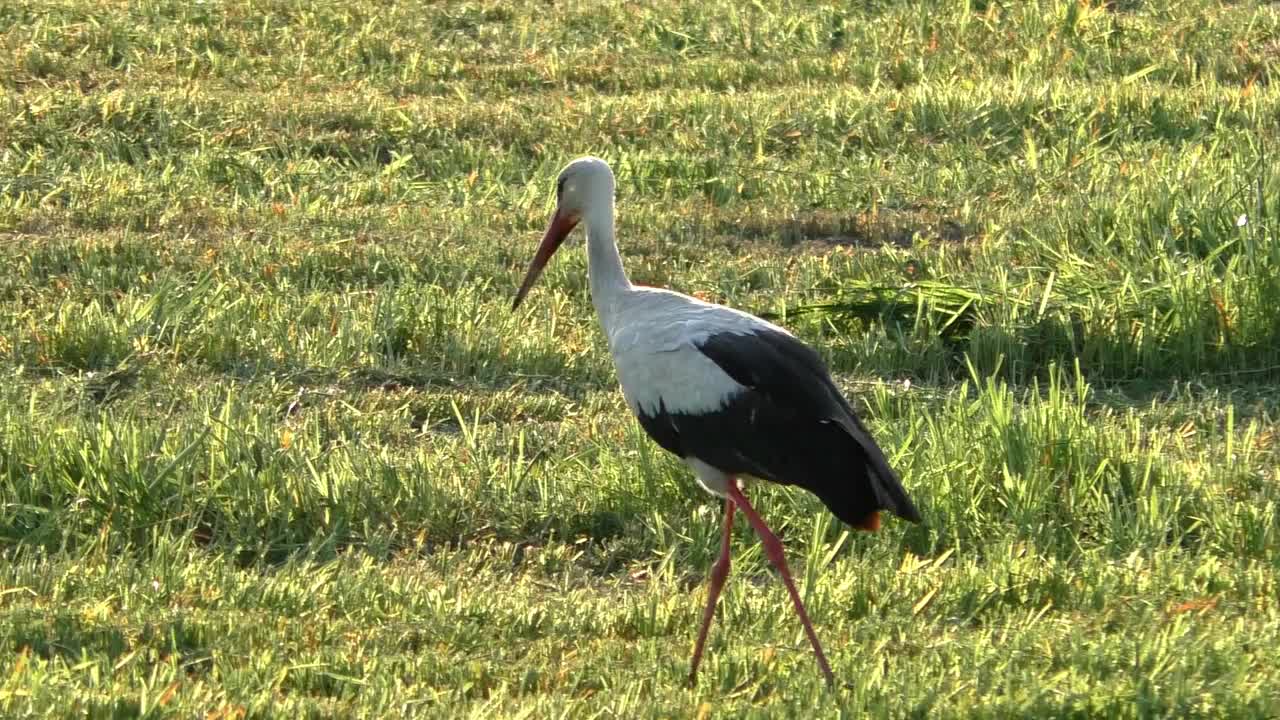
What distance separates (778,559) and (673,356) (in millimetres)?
624

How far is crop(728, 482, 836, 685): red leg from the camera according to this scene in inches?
175

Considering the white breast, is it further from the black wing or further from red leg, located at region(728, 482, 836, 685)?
red leg, located at region(728, 482, 836, 685)

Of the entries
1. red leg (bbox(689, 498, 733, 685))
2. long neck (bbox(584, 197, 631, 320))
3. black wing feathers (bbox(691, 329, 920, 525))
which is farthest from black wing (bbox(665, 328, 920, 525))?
long neck (bbox(584, 197, 631, 320))

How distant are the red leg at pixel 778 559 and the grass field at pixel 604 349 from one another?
0.05 meters

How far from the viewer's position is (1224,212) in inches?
290

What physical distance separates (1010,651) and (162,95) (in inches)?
279

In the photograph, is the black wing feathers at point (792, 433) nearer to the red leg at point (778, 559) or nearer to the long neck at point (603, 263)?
the red leg at point (778, 559)

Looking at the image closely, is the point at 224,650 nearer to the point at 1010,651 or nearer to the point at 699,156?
the point at 1010,651

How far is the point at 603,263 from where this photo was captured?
570 centimetres

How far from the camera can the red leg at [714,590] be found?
452 cm

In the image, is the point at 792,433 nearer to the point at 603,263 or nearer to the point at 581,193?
the point at 603,263

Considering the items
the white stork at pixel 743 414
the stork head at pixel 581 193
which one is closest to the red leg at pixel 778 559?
the white stork at pixel 743 414

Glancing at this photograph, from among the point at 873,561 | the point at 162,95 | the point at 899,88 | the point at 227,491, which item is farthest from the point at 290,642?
the point at 899,88

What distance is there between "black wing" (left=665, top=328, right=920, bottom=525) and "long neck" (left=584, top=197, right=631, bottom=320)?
2.08 feet
